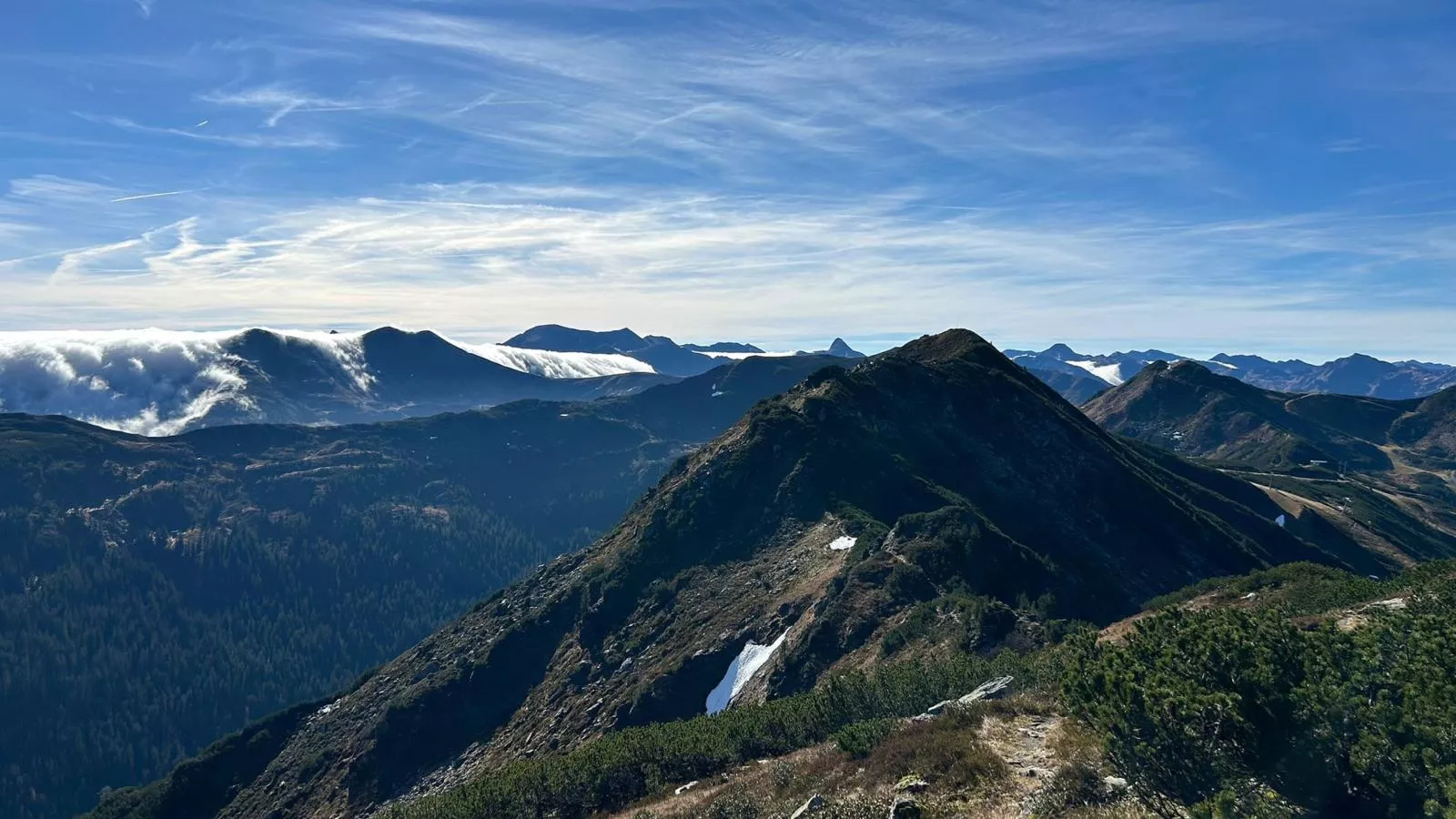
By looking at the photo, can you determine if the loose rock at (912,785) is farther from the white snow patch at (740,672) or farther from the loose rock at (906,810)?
the white snow patch at (740,672)

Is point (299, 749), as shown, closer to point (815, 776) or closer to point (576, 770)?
point (576, 770)

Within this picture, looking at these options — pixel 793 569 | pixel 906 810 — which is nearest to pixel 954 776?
pixel 906 810

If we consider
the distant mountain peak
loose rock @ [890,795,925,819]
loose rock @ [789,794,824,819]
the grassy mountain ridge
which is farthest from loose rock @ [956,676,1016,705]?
the distant mountain peak

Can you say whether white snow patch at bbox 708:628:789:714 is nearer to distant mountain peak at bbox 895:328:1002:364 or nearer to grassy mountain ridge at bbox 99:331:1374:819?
grassy mountain ridge at bbox 99:331:1374:819

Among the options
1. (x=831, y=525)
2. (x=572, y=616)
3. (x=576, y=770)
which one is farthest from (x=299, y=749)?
(x=576, y=770)

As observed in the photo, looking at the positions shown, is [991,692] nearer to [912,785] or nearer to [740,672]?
[912,785]

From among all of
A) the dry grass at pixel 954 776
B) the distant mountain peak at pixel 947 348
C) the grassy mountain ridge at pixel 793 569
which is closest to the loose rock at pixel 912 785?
the dry grass at pixel 954 776
